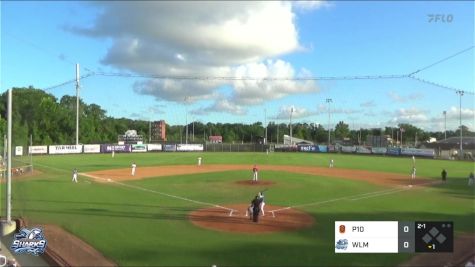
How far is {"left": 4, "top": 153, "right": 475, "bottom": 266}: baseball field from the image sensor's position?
14.3 metres

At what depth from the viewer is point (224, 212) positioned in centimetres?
2120

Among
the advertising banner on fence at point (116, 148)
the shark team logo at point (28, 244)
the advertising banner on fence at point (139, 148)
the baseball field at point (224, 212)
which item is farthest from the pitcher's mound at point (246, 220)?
the advertising banner on fence at point (139, 148)

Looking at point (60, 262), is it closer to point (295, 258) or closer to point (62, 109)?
point (295, 258)

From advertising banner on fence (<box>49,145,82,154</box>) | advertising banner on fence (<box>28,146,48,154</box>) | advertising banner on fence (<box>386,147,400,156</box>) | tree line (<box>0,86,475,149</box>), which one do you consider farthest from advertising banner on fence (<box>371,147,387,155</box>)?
advertising banner on fence (<box>28,146,48,154</box>)

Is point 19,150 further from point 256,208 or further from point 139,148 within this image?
point 256,208

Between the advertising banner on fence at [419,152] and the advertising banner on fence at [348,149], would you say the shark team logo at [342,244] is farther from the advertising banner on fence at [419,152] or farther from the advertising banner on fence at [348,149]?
the advertising banner on fence at [348,149]

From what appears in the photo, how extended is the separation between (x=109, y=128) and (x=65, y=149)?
3804cm

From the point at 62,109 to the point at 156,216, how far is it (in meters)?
80.0

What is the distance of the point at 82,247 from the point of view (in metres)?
15.2

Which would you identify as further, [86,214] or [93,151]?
[93,151]

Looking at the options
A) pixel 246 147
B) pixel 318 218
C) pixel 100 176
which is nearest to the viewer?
pixel 318 218

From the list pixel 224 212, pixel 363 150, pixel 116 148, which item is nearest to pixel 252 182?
pixel 224 212

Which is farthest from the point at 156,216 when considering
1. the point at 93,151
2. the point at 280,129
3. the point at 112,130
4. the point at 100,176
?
the point at 280,129

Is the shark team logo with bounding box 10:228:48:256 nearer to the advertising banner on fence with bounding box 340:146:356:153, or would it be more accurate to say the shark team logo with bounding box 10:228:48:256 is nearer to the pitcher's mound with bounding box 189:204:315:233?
the pitcher's mound with bounding box 189:204:315:233
